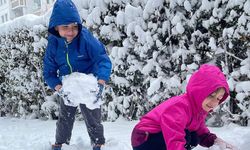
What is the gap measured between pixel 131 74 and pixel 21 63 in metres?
2.64

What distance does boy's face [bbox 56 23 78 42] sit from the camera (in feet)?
10.9

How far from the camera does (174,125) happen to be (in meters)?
2.33

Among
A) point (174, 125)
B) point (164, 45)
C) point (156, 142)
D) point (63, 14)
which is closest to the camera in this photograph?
point (174, 125)

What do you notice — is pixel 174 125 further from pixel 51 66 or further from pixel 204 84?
pixel 51 66

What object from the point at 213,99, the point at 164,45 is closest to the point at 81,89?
the point at 213,99

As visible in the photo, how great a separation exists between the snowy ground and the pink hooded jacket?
1.60 feet

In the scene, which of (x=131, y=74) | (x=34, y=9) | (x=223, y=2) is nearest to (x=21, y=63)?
(x=131, y=74)

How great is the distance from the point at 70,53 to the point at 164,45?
1.42 meters

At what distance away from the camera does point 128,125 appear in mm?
4723

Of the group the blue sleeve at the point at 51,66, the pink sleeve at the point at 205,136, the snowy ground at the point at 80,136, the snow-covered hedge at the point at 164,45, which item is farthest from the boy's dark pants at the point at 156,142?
the snow-covered hedge at the point at 164,45

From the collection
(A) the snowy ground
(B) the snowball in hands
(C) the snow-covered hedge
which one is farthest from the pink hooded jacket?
(C) the snow-covered hedge

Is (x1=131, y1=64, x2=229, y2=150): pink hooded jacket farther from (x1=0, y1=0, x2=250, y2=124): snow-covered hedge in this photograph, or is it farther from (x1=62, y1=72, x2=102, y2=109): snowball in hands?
(x1=0, y1=0, x2=250, y2=124): snow-covered hedge

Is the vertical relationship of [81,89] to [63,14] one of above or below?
below

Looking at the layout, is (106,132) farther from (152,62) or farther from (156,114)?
(156,114)
